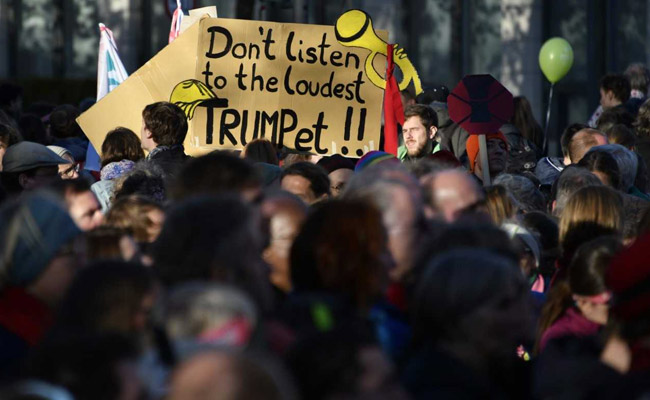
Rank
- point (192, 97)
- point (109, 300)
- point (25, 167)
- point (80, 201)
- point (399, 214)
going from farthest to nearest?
point (192, 97), point (25, 167), point (80, 201), point (399, 214), point (109, 300)

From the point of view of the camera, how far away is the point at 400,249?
4.45 meters

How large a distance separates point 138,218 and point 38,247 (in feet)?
5.28

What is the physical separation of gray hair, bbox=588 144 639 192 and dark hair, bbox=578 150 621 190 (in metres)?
0.11

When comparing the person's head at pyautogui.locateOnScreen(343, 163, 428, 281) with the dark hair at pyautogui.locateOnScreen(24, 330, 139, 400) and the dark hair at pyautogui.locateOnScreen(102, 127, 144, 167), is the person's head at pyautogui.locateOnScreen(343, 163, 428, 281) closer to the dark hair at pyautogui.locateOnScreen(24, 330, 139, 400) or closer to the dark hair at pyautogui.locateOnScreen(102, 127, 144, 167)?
the dark hair at pyautogui.locateOnScreen(24, 330, 139, 400)

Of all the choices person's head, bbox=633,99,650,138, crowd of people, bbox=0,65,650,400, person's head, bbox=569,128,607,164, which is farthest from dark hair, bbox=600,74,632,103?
crowd of people, bbox=0,65,650,400

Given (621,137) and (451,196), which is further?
(621,137)

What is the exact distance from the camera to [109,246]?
4680mm

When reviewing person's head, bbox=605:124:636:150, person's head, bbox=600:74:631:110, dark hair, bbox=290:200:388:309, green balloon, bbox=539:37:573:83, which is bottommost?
dark hair, bbox=290:200:388:309

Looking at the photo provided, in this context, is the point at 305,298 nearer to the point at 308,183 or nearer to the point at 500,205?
the point at 308,183

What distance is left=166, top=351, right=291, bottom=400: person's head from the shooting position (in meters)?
2.50

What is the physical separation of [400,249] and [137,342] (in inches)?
61.8

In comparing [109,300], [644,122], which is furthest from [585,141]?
[109,300]

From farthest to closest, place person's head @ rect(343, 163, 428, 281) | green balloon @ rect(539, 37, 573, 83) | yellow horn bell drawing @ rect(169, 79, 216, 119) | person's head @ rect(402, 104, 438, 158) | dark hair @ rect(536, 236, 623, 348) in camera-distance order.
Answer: green balloon @ rect(539, 37, 573, 83), yellow horn bell drawing @ rect(169, 79, 216, 119), person's head @ rect(402, 104, 438, 158), dark hair @ rect(536, 236, 623, 348), person's head @ rect(343, 163, 428, 281)

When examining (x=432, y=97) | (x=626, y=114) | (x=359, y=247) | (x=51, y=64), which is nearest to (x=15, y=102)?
(x=432, y=97)
